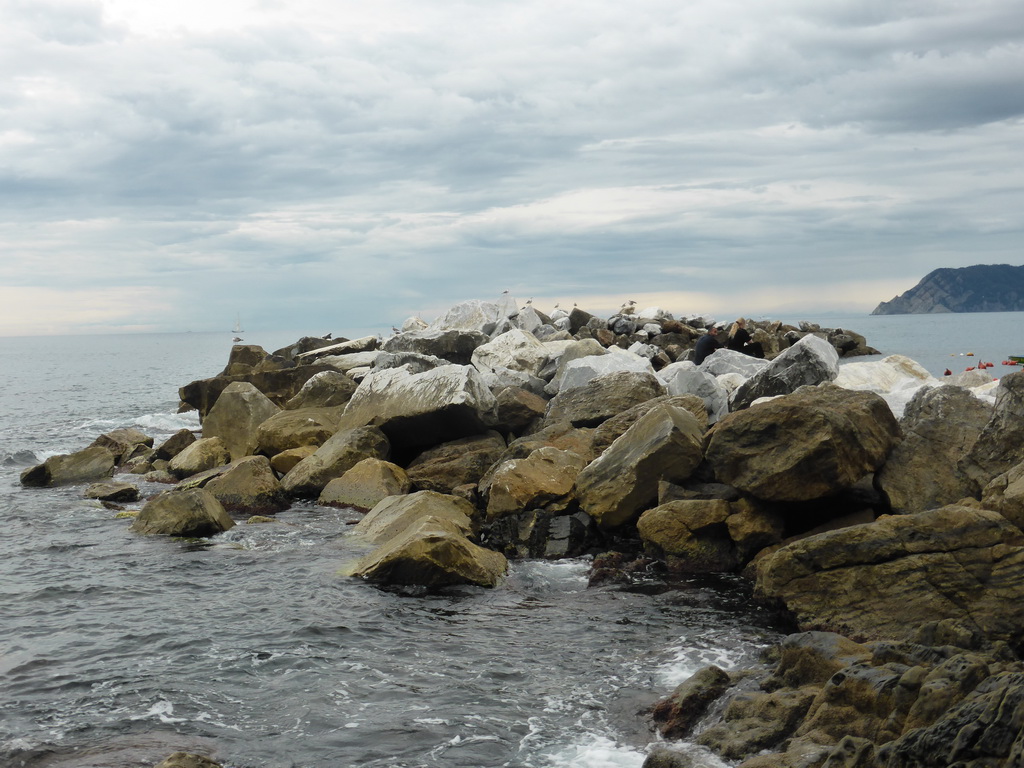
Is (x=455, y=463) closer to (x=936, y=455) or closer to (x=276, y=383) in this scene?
(x=936, y=455)

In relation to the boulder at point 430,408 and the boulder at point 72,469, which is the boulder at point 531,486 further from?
the boulder at point 72,469

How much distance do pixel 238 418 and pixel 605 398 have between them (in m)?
A: 9.98

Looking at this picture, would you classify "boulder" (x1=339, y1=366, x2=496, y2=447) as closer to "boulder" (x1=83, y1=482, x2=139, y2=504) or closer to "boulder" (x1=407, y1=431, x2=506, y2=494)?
"boulder" (x1=407, y1=431, x2=506, y2=494)

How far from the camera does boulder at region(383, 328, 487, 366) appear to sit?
30.1 metres

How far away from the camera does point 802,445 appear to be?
1193 centimetres

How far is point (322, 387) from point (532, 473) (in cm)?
1031

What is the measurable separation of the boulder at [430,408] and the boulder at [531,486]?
3319 mm

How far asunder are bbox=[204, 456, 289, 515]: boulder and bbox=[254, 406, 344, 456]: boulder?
2.02 m

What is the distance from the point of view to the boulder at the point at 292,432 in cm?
2038

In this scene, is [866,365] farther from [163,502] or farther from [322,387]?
[163,502]

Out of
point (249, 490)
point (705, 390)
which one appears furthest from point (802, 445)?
point (249, 490)

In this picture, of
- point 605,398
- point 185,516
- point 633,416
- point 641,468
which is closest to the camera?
point 641,468

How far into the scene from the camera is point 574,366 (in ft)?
67.1

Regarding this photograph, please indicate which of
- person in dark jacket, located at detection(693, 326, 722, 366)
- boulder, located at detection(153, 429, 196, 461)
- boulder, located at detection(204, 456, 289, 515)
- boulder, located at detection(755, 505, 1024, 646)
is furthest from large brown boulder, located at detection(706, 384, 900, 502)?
boulder, located at detection(153, 429, 196, 461)
